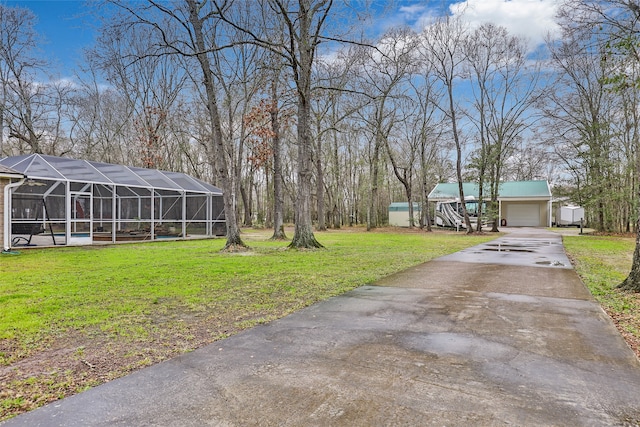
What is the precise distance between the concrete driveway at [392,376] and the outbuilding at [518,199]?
1128 inches

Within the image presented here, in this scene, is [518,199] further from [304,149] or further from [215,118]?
[215,118]

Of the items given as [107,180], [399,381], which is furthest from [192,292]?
[107,180]

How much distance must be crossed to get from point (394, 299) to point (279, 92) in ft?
49.6

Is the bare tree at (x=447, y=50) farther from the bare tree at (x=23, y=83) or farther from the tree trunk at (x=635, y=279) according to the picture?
the bare tree at (x=23, y=83)

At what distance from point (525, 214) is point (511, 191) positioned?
121 inches

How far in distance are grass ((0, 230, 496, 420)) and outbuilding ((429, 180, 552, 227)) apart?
25.0 m

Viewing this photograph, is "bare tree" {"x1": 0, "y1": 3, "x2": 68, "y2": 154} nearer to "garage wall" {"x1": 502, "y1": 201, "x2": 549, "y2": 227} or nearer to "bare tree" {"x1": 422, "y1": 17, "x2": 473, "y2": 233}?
"bare tree" {"x1": 422, "y1": 17, "x2": 473, "y2": 233}

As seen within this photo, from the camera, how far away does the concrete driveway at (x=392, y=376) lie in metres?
2.24

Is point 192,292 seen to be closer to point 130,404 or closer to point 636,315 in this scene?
point 130,404

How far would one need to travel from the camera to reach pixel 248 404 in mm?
2365

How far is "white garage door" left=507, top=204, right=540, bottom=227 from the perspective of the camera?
112 feet

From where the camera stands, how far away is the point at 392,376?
2783 millimetres

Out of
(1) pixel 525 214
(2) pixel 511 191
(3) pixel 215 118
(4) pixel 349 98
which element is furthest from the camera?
(1) pixel 525 214

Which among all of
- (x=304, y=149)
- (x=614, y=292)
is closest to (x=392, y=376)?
(x=614, y=292)
